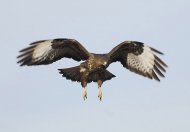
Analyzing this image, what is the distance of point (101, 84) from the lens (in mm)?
23750

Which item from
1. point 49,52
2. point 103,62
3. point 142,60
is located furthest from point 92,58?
point 142,60

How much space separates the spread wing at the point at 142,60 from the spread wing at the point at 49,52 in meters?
1.76

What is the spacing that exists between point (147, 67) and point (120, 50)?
4.16ft

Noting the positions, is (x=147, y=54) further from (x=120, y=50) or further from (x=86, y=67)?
(x=86, y=67)

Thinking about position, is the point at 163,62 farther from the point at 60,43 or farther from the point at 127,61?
the point at 60,43

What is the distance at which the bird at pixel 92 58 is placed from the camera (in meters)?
23.6

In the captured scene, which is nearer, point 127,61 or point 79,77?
point 79,77

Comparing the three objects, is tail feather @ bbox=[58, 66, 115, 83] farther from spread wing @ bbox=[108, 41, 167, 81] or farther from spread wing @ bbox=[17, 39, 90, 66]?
spread wing @ bbox=[108, 41, 167, 81]

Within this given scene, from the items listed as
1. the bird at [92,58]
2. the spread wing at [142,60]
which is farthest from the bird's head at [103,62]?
the spread wing at [142,60]

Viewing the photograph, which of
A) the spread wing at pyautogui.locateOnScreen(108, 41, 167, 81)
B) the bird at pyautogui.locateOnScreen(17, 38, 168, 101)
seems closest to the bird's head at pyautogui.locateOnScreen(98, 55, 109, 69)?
the bird at pyautogui.locateOnScreen(17, 38, 168, 101)

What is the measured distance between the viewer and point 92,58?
2362 cm

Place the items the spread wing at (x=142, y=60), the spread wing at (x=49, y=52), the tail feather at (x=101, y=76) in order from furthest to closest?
the spread wing at (x=142, y=60)
the spread wing at (x=49, y=52)
the tail feather at (x=101, y=76)

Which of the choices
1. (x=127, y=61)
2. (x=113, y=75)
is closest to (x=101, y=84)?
(x=113, y=75)

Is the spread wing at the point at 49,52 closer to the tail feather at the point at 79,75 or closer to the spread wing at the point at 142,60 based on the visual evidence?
the tail feather at the point at 79,75
